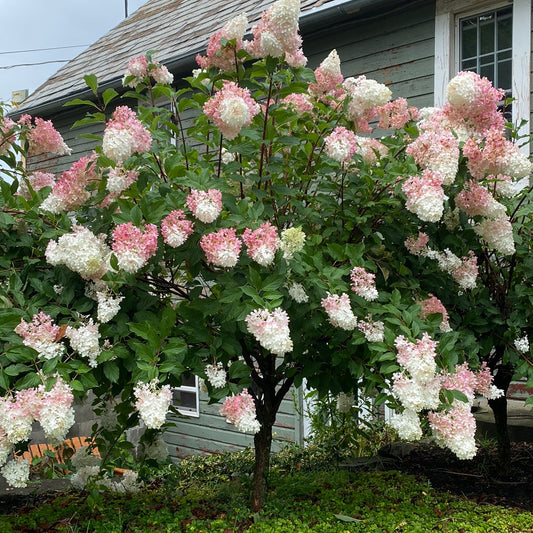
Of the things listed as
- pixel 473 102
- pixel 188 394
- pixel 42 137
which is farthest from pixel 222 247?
pixel 188 394

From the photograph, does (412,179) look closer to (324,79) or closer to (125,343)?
(324,79)

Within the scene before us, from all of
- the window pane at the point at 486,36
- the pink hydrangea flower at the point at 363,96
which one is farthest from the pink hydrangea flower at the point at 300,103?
the window pane at the point at 486,36

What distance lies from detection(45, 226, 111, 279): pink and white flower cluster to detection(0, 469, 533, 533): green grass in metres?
1.44

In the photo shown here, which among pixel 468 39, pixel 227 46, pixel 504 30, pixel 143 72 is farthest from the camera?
pixel 468 39

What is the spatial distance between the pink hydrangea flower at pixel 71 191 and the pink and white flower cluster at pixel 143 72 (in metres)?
0.51

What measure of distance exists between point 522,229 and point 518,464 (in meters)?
1.80

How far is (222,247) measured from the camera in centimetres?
223

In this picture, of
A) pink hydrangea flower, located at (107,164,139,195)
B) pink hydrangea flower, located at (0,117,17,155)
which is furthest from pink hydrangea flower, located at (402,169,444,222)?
pink hydrangea flower, located at (0,117,17,155)

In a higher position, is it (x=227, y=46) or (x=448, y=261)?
(x=227, y=46)

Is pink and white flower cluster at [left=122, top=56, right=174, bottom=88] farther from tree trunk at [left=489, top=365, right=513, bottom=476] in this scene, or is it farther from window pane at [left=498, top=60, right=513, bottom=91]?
window pane at [left=498, top=60, right=513, bottom=91]

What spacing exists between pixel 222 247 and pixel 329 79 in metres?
1.41

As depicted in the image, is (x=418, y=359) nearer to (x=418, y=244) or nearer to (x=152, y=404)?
(x=418, y=244)

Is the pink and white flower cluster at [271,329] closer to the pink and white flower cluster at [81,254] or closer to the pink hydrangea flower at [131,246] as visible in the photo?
the pink hydrangea flower at [131,246]

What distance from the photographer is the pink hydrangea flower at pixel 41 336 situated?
7.66 feet
